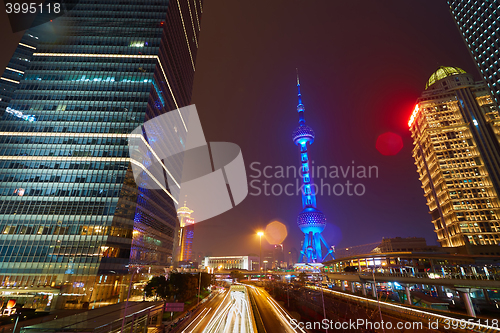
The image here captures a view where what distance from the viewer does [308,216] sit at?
16250 centimetres

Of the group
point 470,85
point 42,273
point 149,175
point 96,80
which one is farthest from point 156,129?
point 470,85

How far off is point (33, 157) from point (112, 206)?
30217 mm

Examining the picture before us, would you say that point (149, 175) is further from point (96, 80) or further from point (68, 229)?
point (96, 80)

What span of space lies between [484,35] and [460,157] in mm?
46984

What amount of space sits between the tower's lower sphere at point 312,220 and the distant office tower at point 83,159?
92.9 meters

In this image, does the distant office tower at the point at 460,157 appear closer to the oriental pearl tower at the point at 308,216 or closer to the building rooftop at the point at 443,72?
the building rooftop at the point at 443,72

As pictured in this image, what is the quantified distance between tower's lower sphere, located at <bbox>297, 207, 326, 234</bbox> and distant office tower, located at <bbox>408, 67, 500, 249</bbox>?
6143 centimetres

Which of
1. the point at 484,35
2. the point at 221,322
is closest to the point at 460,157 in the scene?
the point at 484,35

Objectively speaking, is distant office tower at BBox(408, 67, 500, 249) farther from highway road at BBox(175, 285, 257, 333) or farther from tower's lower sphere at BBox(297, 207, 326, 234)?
highway road at BBox(175, 285, 257, 333)

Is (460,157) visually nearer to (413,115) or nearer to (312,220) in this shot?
(413,115)

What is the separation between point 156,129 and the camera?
9281 cm

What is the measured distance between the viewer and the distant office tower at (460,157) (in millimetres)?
96000

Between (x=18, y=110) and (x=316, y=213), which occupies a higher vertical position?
(x=18, y=110)

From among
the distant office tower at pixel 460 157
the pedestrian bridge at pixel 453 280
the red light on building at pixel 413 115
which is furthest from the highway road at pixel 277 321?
the red light on building at pixel 413 115
